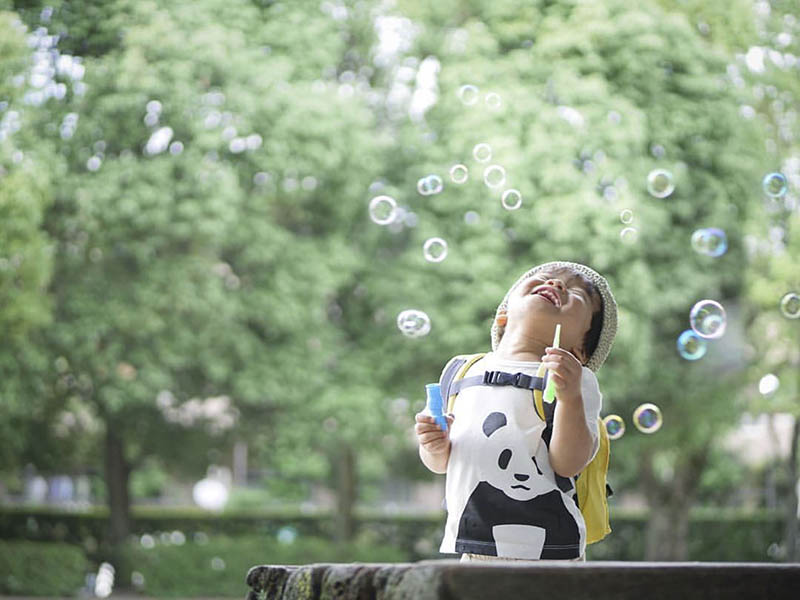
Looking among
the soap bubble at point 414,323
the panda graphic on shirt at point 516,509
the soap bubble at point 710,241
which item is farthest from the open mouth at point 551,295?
the soap bubble at point 710,241

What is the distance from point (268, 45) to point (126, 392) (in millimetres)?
2945

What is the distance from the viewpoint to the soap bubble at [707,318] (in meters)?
4.00

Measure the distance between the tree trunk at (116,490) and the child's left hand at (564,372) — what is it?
8.98 meters

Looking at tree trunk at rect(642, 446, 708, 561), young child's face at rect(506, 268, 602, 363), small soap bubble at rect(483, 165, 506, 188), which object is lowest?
tree trunk at rect(642, 446, 708, 561)

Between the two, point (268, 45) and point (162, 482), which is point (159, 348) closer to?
point (268, 45)

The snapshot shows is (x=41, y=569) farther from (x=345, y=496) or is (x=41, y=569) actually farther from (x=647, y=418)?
(x=647, y=418)

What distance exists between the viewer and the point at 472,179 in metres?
8.95

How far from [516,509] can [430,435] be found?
18cm

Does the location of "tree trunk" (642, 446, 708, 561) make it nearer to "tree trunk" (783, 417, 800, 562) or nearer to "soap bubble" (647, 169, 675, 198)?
"tree trunk" (783, 417, 800, 562)

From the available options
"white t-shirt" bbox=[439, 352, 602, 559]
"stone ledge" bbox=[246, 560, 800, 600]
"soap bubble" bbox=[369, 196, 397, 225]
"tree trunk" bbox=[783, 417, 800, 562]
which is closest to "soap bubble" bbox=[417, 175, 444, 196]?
"soap bubble" bbox=[369, 196, 397, 225]

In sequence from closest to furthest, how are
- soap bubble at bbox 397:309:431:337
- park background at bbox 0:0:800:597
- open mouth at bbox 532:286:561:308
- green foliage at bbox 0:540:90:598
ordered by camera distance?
1. open mouth at bbox 532:286:561:308
2. soap bubble at bbox 397:309:431:337
3. park background at bbox 0:0:800:597
4. green foliage at bbox 0:540:90:598

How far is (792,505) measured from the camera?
32.5 feet

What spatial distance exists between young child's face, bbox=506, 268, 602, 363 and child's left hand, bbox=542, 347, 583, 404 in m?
0.19

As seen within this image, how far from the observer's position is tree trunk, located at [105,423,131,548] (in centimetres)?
1039
